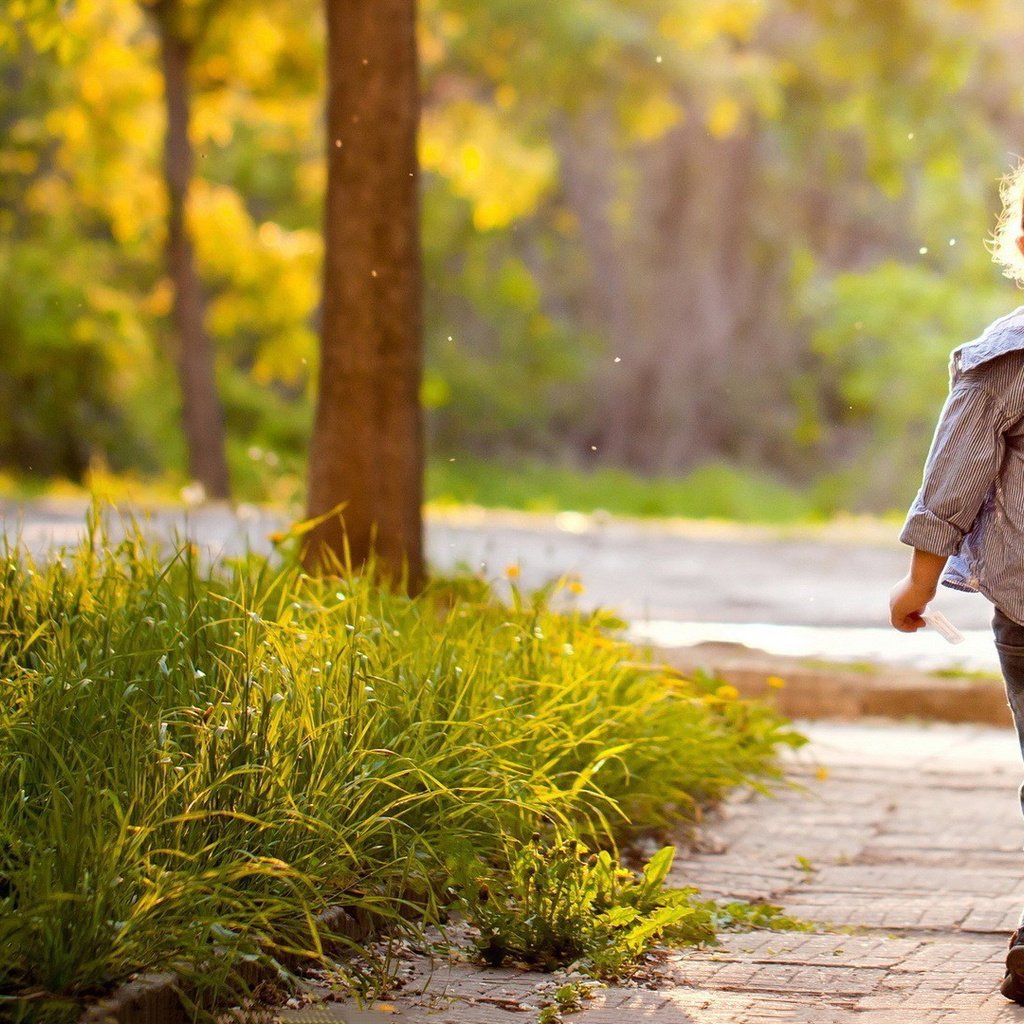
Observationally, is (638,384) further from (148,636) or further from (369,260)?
(148,636)

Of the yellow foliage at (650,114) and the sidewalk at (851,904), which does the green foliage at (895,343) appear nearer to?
the yellow foliage at (650,114)

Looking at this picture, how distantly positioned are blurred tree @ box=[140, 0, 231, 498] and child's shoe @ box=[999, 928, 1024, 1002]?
58.2 feet

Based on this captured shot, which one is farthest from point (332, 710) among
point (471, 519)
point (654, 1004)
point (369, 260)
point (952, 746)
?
point (471, 519)

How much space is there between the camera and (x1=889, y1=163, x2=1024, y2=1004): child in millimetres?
3812

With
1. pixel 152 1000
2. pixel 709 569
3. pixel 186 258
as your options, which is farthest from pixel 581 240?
pixel 152 1000

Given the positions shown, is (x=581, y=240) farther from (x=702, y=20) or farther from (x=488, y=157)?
(x=488, y=157)

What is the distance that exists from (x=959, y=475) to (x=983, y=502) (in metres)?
0.10

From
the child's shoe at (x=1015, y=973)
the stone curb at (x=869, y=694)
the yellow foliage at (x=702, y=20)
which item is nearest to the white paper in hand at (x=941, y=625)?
the child's shoe at (x=1015, y=973)

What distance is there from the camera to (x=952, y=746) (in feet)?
25.9

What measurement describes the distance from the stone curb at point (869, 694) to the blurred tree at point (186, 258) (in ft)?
44.4

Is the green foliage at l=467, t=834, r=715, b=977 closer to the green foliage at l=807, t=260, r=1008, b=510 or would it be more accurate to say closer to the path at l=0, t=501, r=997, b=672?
the path at l=0, t=501, r=997, b=672

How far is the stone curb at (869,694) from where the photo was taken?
851 centimetres

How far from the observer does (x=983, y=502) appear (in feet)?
12.7

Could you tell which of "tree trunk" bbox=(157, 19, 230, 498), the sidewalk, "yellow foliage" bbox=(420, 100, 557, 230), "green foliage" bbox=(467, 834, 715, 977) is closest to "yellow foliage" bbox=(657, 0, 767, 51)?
"yellow foliage" bbox=(420, 100, 557, 230)
